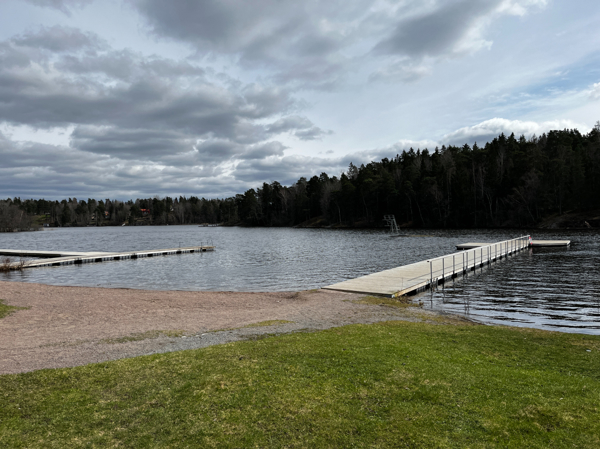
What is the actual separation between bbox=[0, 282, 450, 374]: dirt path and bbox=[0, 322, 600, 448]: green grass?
1492 mm

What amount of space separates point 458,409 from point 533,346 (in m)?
4.80

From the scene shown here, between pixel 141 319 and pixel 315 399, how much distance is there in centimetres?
973

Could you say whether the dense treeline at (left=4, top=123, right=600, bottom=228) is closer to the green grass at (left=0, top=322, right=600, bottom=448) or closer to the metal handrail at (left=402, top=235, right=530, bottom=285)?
the metal handrail at (left=402, top=235, right=530, bottom=285)

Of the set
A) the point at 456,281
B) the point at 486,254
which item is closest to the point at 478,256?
the point at 486,254

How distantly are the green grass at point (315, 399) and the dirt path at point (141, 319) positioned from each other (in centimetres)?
149

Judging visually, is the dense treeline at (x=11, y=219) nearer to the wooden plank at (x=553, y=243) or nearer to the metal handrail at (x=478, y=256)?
the metal handrail at (x=478, y=256)

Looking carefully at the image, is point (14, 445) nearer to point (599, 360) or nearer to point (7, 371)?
point (7, 371)

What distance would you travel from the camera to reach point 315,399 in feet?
20.2

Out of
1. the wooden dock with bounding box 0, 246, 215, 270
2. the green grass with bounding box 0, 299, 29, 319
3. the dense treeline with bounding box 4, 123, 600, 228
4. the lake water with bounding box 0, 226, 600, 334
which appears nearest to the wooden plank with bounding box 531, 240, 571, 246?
the lake water with bounding box 0, 226, 600, 334

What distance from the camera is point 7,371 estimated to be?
7480mm

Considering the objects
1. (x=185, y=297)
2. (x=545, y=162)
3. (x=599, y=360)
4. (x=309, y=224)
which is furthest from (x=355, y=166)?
(x=599, y=360)

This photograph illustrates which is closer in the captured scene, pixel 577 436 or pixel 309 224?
pixel 577 436

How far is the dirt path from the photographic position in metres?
9.20

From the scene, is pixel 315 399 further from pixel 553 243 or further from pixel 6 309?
pixel 553 243
